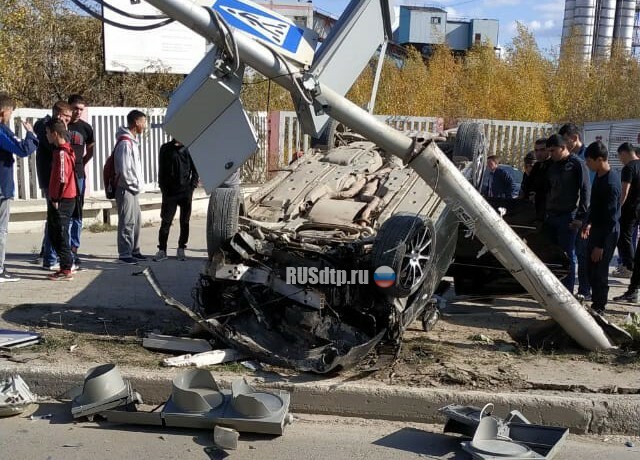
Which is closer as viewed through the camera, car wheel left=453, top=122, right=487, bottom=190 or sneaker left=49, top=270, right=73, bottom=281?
car wheel left=453, top=122, right=487, bottom=190

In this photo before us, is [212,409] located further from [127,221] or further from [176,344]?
[127,221]

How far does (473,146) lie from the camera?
773cm

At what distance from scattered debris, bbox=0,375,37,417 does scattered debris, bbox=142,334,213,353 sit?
1.07 m

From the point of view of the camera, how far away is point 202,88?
5.27 metres

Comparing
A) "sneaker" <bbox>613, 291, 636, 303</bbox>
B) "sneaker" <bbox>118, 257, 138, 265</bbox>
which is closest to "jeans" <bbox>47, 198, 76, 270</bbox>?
"sneaker" <bbox>118, 257, 138, 265</bbox>

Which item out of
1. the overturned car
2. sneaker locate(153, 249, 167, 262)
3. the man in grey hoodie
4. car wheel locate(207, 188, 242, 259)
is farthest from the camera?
sneaker locate(153, 249, 167, 262)

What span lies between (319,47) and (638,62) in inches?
924

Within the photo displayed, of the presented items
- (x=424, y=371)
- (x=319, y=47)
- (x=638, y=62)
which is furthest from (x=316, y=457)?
(x=638, y=62)

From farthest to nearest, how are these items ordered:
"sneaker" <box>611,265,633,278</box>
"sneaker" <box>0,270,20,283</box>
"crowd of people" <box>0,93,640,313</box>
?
"sneaker" <box>611,265,633,278</box> < "sneaker" <box>0,270,20,283</box> < "crowd of people" <box>0,93,640,313</box>

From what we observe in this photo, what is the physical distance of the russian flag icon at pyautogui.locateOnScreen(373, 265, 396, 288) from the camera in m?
5.59

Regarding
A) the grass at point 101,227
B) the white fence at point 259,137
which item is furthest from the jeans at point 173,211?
the grass at point 101,227

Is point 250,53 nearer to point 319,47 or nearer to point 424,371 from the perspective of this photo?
point 319,47

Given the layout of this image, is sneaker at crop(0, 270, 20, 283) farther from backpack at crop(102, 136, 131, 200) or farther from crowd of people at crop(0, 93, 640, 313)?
backpack at crop(102, 136, 131, 200)

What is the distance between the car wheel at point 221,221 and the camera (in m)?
6.14
